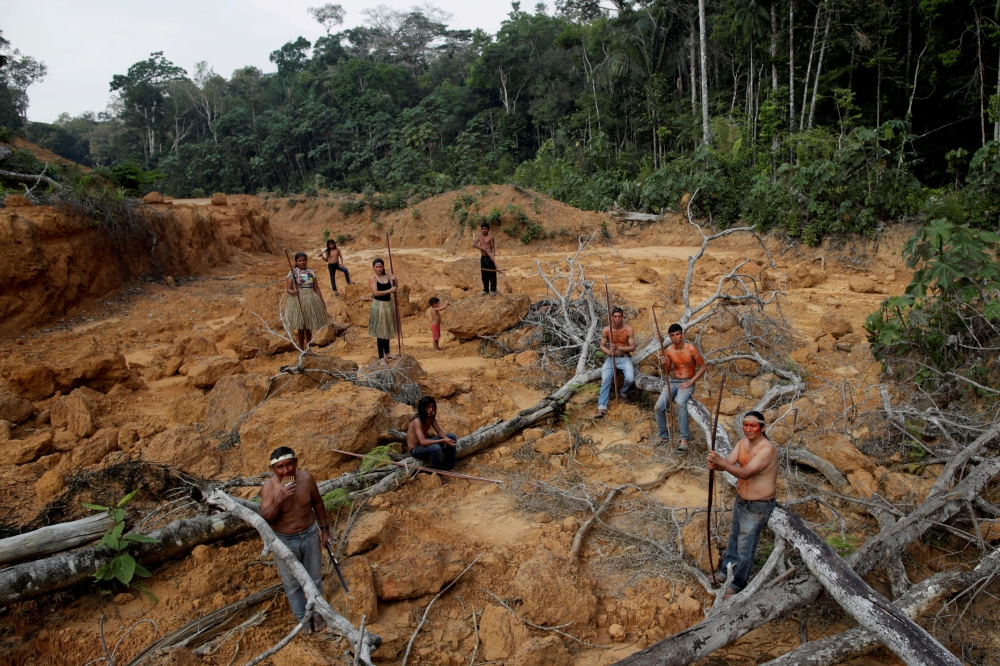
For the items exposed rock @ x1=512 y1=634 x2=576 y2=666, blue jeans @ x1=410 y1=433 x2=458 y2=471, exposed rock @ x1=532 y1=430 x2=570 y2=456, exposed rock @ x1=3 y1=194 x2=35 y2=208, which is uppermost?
exposed rock @ x1=3 y1=194 x2=35 y2=208

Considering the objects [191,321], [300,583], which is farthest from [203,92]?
[300,583]

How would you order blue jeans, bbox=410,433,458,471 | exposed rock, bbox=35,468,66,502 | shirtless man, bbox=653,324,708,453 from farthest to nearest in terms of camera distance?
shirtless man, bbox=653,324,708,453
blue jeans, bbox=410,433,458,471
exposed rock, bbox=35,468,66,502

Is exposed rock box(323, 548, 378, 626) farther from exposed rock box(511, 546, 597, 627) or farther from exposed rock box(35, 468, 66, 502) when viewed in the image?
exposed rock box(35, 468, 66, 502)

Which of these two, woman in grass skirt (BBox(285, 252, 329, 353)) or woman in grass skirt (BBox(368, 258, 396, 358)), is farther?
woman in grass skirt (BBox(285, 252, 329, 353))

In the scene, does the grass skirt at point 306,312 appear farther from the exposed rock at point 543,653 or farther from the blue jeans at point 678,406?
the exposed rock at point 543,653

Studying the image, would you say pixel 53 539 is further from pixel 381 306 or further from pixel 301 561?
pixel 381 306

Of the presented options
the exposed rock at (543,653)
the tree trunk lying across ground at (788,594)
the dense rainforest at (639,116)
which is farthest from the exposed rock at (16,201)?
the tree trunk lying across ground at (788,594)

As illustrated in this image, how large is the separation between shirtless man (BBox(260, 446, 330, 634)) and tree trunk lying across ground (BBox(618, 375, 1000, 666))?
6.13 ft

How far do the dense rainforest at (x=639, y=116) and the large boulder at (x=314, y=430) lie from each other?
9.63 m

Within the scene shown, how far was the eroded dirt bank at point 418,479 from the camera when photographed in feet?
12.2

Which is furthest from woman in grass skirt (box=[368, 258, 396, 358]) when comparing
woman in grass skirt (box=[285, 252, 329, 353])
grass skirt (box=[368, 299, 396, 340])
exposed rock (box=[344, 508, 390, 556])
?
exposed rock (box=[344, 508, 390, 556])

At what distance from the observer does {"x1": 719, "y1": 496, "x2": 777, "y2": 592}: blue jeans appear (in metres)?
3.76

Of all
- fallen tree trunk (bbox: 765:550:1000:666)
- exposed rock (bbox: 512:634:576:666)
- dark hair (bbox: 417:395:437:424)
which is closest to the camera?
fallen tree trunk (bbox: 765:550:1000:666)

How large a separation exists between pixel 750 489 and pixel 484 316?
5414 millimetres
